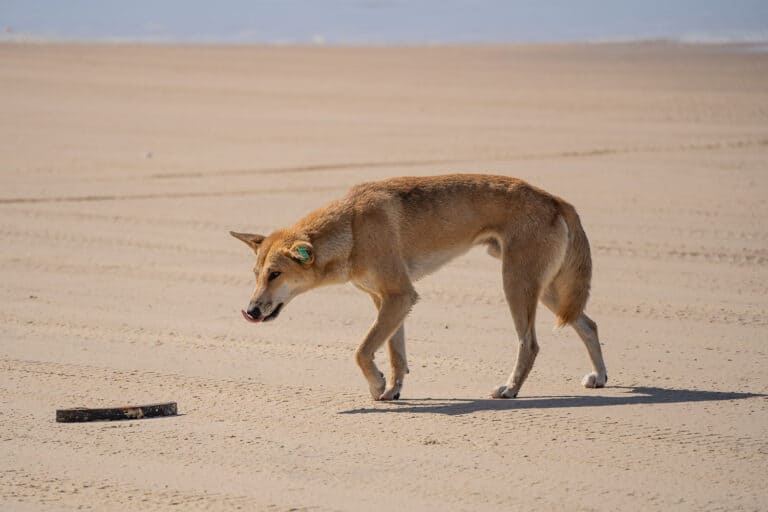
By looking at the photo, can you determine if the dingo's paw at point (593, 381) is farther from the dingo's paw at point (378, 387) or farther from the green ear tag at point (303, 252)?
the green ear tag at point (303, 252)

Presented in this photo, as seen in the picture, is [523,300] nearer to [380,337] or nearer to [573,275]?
[573,275]


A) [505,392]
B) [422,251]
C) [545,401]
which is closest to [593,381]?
[545,401]

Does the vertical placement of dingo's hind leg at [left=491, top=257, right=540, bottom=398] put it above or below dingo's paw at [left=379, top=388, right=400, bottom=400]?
above

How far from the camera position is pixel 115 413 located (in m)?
7.56

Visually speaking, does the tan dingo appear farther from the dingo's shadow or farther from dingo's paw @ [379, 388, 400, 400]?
the dingo's shadow

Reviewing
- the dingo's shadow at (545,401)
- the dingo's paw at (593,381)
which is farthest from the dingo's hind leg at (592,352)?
the dingo's shadow at (545,401)

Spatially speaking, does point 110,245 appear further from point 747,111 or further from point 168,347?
point 747,111

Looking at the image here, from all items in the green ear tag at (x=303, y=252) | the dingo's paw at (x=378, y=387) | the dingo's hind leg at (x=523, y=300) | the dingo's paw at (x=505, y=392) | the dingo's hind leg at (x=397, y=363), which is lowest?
the dingo's paw at (x=505, y=392)

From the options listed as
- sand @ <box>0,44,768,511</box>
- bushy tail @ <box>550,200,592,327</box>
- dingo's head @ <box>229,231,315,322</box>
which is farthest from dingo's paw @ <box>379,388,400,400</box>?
bushy tail @ <box>550,200,592,327</box>

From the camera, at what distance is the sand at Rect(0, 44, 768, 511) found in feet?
21.4

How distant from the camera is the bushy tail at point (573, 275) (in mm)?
8570

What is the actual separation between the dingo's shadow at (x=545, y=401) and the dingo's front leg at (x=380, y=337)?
150 millimetres

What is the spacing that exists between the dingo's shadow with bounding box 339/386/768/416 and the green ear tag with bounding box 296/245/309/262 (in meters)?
1.03

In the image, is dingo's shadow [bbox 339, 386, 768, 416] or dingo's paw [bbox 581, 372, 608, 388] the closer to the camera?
dingo's shadow [bbox 339, 386, 768, 416]
